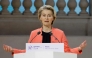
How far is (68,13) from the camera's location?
4.14 m

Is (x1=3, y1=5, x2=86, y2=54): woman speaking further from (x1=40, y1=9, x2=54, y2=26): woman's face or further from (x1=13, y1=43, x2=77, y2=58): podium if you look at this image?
(x1=13, y1=43, x2=77, y2=58): podium

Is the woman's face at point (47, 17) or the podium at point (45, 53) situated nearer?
the podium at point (45, 53)

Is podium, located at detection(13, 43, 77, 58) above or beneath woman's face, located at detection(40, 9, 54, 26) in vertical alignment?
beneath

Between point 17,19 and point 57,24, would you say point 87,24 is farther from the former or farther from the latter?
point 17,19

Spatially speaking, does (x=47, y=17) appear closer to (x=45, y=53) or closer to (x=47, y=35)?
(x=47, y=35)

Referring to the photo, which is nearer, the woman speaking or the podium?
the podium

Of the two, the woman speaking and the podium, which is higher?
the woman speaking

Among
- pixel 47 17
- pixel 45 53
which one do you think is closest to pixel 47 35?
pixel 47 17

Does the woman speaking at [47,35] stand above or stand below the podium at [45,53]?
above

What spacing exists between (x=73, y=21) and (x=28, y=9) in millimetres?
503

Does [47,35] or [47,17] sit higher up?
[47,17]

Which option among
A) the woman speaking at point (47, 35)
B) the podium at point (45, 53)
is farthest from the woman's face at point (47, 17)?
the podium at point (45, 53)

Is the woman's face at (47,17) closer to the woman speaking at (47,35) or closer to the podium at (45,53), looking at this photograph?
the woman speaking at (47,35)

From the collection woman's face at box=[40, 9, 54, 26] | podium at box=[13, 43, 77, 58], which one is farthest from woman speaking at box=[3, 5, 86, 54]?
podium at box=[13, 43, 77, 58]
